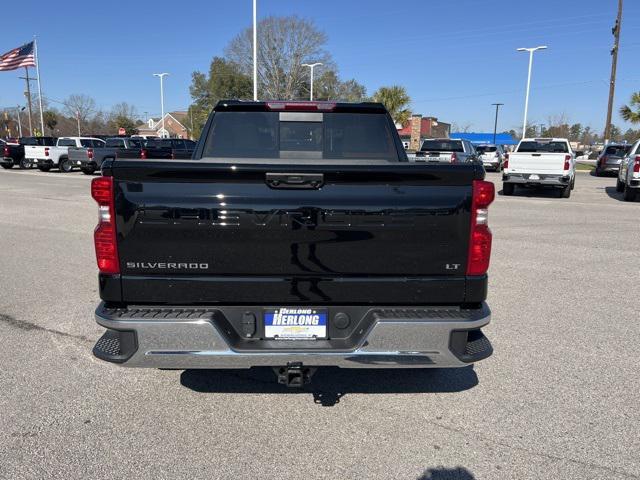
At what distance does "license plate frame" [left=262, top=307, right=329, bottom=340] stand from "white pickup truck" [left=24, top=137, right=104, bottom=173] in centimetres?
2832

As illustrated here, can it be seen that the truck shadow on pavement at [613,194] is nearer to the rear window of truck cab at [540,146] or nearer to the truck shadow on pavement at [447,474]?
the rear window of truck cab at [540,146]

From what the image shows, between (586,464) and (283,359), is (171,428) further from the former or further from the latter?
(586,464)

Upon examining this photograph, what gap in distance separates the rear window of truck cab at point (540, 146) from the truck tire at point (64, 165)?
78.0ft

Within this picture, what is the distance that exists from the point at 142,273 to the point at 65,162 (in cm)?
2925

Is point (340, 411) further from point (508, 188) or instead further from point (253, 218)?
point (508, 188)

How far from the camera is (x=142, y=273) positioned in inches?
110

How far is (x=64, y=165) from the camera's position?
28453mm

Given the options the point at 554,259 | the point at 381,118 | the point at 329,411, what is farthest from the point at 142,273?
the point at 554,259

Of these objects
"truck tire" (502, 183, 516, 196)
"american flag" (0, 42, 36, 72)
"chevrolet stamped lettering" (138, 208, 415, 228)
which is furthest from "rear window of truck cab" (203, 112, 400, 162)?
"american flag" (0, 42, 36, 72)

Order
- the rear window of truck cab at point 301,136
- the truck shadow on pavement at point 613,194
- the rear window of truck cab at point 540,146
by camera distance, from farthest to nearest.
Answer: the rear window of truck cab at point 540,146 < the truck shadow on pavement at point 613,194 < the rear window of truck cab at point 301,136

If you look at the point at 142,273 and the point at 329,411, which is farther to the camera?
the point at 329,411

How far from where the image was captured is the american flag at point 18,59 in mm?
36781

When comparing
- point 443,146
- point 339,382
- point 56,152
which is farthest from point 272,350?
point 56,152

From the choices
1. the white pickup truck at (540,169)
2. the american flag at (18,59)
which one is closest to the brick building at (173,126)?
the american flag at (18,59)
